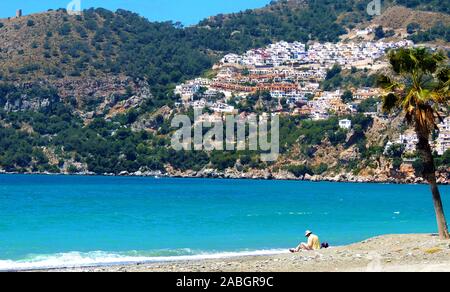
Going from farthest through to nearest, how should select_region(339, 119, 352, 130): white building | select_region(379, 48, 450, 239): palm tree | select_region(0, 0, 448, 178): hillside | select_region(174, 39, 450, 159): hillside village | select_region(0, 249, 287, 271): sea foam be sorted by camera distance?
1. select_region(174, 39, 450, 159): hillside village
2. select_region(339, 119, 352, 130): white building
3. select_region(0, 0, 448, 178): hillside
4. select_region(0, 249, 287, 271): sea foam
5. select_region(379, 48, 450, 239): palm tree

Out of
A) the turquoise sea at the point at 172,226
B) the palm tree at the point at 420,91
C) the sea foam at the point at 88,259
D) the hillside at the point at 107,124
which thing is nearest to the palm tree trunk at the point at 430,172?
the palm tree at the point at 420,91

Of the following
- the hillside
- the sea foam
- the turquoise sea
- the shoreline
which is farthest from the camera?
the hillside

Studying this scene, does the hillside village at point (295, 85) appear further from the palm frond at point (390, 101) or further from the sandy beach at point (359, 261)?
the sandy beach at point (359, 261)

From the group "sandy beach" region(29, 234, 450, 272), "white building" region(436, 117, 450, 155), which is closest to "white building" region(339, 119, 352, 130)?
"white building" region(436, 117, 450, 155)

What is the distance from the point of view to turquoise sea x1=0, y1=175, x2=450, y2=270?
107ft

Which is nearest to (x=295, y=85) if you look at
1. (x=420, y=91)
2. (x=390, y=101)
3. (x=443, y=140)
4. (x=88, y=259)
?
(x=443, y=140)

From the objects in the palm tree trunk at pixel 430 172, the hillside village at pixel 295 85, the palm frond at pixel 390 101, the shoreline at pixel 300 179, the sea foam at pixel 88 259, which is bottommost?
the shoreline at pixel 300 179

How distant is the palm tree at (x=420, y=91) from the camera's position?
22.0m

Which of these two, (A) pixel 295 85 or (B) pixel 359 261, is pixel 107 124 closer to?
(A) pixel 295 85

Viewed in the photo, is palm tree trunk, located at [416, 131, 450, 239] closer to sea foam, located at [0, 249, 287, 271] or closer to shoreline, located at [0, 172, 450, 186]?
sea foam, located at [0, 249, 287, 271]

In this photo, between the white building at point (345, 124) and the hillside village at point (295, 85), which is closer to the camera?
the white building at point (345, 124)

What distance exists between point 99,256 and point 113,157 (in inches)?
5023

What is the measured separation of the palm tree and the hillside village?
11143 centimetres

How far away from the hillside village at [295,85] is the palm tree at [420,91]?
11143cm
